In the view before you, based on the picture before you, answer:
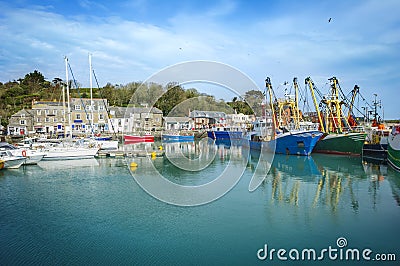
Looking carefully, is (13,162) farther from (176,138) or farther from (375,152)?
(176,138)

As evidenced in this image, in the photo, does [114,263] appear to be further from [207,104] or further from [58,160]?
[207,104]

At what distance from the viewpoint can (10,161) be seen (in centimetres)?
2153

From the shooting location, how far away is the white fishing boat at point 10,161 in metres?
21.3

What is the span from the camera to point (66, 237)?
393 inches

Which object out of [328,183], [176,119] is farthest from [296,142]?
[176,119]

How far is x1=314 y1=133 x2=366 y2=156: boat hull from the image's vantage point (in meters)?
28.3

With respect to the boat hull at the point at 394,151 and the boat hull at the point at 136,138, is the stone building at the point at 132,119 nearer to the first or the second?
the boat hull at the point at 136,138

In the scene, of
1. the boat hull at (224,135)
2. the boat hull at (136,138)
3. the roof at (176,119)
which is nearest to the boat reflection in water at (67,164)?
the boat hull at (136,138)

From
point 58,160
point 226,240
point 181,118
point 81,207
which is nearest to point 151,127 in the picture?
point 181,118

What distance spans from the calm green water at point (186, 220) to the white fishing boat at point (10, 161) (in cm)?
232

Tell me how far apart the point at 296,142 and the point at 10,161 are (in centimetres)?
2444

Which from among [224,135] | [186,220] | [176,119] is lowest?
[186,220]

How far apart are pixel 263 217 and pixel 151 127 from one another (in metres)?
49.4

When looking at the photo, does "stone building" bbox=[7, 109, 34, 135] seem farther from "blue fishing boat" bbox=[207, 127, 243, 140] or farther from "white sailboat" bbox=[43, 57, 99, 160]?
"blue fishing boat" bbox=[207, 127, 243, 140]
